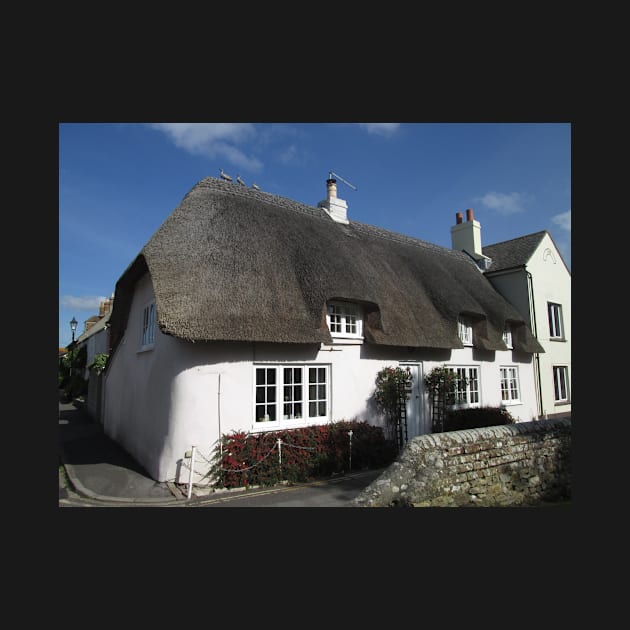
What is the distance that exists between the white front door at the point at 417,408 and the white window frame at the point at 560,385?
9.01 meters

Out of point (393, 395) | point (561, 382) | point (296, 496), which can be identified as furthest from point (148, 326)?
point (561, 382)

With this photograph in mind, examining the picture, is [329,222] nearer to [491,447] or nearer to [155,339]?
[155,339]

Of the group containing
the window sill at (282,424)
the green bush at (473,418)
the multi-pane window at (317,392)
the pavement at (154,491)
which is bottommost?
the pavement at (154,491)

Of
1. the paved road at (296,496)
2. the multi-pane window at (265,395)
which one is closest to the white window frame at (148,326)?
the multi-pane window at (265,395)

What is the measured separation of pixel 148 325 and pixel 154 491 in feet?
13.8

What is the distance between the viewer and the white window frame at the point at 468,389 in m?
14.1

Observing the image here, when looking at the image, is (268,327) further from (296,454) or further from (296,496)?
(296,496)

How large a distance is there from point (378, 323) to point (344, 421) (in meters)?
2.69

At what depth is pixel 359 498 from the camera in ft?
21.0

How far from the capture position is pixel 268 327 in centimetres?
884

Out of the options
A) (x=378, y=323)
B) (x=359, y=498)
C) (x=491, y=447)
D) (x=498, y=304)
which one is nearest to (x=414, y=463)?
(x=359, y=498)

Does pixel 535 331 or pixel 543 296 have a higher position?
pixel 543 296

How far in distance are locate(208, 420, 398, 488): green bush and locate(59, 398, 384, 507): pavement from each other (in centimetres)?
24

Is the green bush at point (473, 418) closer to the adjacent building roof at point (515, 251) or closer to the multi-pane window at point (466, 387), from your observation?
the multi-pane window at point (466, 387)
